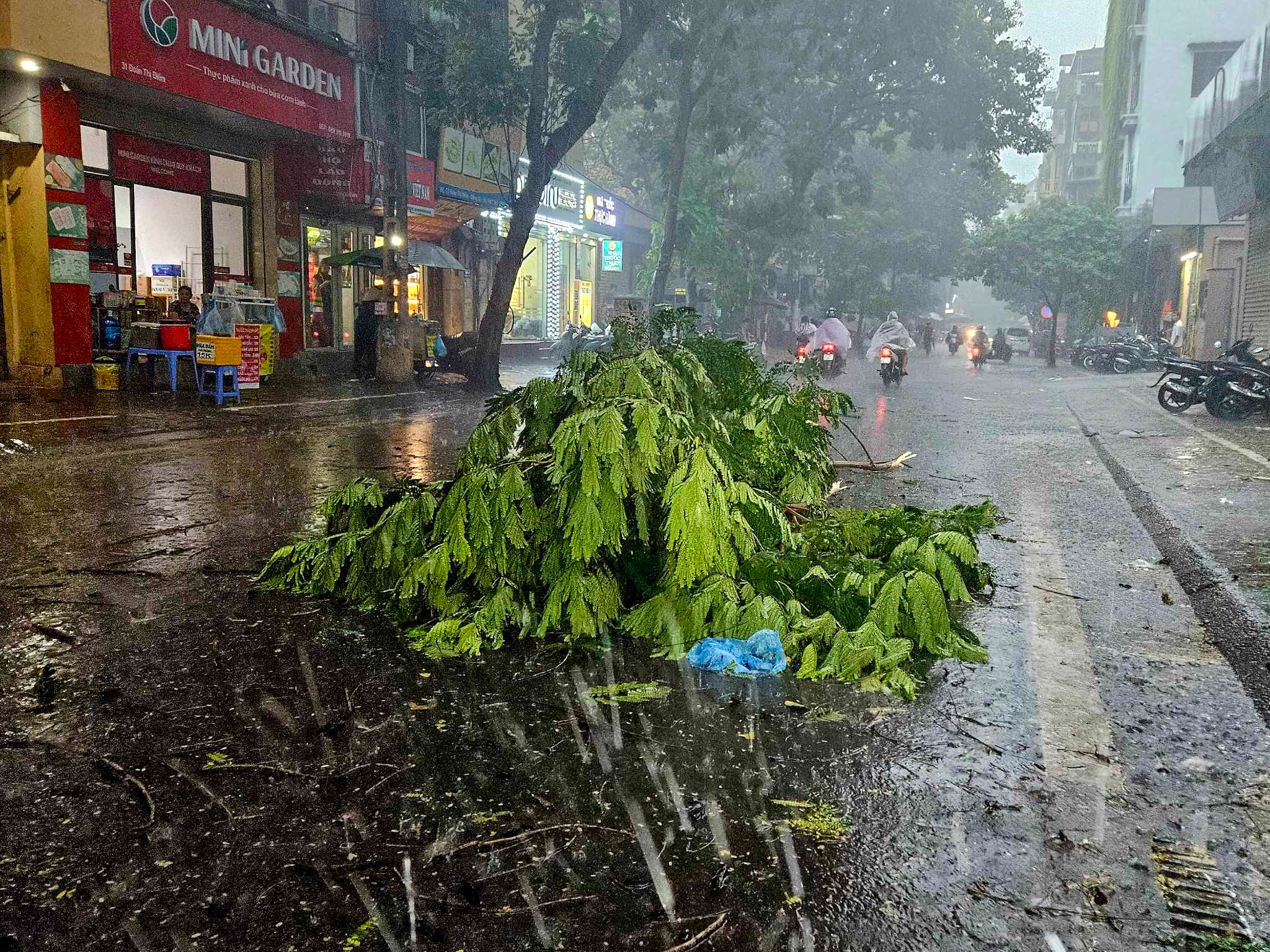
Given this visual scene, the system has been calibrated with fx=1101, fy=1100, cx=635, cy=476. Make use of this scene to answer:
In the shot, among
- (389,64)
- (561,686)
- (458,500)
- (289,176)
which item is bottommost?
(561,686)

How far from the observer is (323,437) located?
39.4 ft

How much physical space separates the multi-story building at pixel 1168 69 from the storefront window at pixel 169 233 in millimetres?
43958

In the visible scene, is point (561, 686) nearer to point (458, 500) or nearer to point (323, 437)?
point (458, 500)

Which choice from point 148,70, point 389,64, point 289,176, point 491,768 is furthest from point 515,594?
point 289,176

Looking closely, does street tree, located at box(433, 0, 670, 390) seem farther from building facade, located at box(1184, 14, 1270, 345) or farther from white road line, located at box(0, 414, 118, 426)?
building facade, located at box(1184, 14, 1270, 345)

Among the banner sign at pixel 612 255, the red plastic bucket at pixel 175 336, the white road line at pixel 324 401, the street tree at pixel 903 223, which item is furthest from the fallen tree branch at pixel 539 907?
the street tree at pixel 903 223

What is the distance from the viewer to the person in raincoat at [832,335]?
75.6 feet

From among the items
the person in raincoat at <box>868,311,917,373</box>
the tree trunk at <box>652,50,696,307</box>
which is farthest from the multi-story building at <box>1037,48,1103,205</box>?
the person in raincoat at <box>868,311,917,373</box>

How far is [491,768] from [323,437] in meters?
9.34

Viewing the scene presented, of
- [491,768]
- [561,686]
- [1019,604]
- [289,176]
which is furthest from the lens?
[289,176]

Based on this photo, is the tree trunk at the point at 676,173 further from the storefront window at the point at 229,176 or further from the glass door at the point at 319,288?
the storefront window at the point at 229,176

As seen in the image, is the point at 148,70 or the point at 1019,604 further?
the point at 148,70

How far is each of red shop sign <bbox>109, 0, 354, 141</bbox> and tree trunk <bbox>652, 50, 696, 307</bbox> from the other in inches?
430

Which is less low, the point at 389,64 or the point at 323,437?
the point at 389,64
